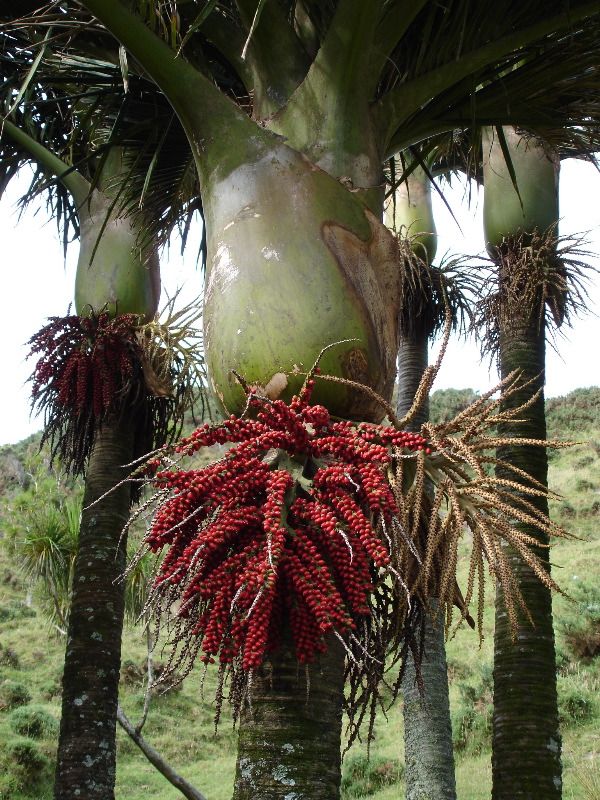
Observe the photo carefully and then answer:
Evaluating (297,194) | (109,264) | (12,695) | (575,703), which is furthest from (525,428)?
(12,695)

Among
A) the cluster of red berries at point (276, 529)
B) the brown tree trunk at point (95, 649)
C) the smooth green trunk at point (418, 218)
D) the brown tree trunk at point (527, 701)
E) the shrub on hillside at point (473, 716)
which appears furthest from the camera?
the shrub on hillside at point (473, 716)

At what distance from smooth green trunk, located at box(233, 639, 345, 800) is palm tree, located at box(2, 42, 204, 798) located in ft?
12.3

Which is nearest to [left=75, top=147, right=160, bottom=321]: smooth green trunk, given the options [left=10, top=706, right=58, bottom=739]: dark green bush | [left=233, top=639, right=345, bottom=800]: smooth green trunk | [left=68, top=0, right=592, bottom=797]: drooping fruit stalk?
[left=68, top=0, right=592, bottom=797]: drooping fruit stalk

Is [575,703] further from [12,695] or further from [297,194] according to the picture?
[297,194]

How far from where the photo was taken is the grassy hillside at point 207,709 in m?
14.2

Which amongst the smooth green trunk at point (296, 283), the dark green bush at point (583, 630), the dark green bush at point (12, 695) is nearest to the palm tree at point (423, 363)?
the smooth green trunk at point (296, 283)

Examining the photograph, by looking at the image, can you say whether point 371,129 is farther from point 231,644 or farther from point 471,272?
point 471,272

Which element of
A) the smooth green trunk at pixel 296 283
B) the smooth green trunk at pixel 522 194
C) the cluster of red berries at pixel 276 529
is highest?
the smooth green trunk at pixel 522 194

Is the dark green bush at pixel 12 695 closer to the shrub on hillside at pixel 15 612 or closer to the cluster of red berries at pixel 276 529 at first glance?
the shrub on hillside at pixel 15 612

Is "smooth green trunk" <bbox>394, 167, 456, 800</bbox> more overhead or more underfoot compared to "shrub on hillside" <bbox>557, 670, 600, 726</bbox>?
more overhead

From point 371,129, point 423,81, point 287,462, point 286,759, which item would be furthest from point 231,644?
point 423,81

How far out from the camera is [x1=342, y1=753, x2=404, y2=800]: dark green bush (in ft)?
47.7

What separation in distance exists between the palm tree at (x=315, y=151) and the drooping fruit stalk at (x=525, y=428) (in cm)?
64

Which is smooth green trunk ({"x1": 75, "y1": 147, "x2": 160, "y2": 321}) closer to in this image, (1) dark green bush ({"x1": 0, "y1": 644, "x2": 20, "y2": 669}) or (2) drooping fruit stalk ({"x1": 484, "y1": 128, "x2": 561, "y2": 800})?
(2) drooping fruit stalk ({"x1": 484, "y1": 128, "x2": 561, "y2": 800})
